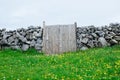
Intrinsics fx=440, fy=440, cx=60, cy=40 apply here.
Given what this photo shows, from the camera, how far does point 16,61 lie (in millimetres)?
21078

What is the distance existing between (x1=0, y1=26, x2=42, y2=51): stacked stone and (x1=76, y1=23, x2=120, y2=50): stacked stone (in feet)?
9.75

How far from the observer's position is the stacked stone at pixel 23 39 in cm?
3184

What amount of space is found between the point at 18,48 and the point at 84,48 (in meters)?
4.74

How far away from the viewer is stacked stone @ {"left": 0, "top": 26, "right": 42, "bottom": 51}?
31.8 m

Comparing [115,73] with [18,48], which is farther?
[18,48]

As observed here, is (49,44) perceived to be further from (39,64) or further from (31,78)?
(31,78)

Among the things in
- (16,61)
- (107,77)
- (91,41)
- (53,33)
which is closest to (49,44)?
(53,33)

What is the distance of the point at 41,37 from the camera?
3250 cm

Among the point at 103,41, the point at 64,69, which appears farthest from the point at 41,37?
the point at 64,69

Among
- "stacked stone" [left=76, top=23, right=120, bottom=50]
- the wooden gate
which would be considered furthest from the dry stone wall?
the wooden gate

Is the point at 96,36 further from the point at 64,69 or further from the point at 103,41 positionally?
the point at 64,69

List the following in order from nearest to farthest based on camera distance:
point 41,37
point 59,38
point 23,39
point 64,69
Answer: point 64,69 → point 23,39 → point 59,38 → point 41,37

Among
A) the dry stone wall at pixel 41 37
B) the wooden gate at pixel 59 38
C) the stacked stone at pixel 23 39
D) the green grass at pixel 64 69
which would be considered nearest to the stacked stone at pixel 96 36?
the dry stone wall at pixel 41 37

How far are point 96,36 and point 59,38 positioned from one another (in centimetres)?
276
